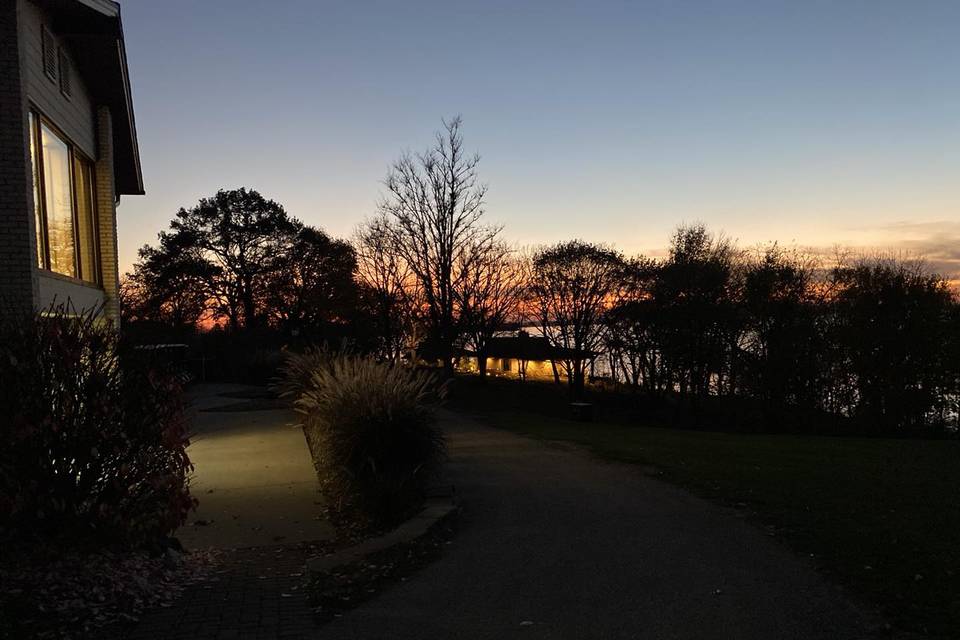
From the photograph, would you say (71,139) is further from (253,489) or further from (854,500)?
(854,500)

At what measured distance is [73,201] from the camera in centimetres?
1160

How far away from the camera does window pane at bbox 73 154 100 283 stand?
40.0ft

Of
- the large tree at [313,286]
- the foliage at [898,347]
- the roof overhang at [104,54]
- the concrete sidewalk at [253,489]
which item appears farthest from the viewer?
the large tree at [313,286]

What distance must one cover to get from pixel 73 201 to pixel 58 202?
1.06 meters

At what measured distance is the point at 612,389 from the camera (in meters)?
44.1

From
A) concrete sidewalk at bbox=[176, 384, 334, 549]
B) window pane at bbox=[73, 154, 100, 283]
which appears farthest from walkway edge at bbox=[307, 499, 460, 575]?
window pane at bbox=[73, 154, 100, 283]

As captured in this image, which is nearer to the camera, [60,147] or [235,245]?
[60,147]

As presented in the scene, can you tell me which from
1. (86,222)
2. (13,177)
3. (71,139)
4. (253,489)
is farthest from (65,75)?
(253,489)

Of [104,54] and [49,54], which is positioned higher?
[104,54]

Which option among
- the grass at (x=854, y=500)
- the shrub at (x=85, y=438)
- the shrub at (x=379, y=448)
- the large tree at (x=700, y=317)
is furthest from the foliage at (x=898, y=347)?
the shrub at (x=85, y=438)

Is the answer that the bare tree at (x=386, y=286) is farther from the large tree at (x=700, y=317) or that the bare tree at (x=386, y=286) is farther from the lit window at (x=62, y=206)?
the lit window at (x=62, y=206)

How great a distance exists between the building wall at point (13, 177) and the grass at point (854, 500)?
8.40 m

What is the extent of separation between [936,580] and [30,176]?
9.85 m

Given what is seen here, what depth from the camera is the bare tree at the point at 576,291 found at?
1593 inches
